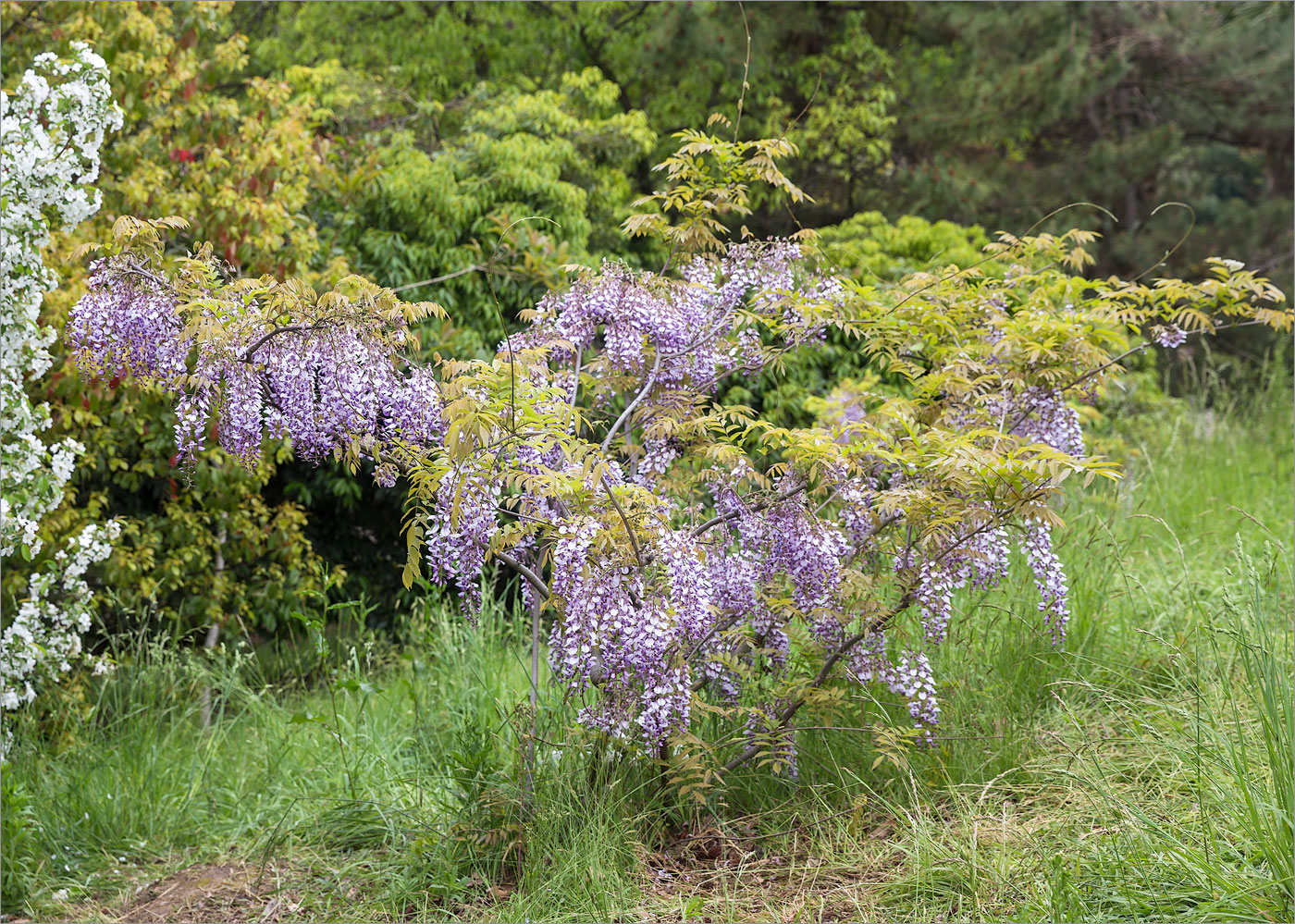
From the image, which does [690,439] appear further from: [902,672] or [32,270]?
[32,270]

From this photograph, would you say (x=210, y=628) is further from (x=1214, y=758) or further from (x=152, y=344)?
(x=1214, y=758)

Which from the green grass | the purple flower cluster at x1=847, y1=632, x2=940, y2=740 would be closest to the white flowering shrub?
the green grass

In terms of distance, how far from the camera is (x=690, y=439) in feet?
10.7

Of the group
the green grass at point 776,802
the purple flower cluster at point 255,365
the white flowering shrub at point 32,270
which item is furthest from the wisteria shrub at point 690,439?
the white flowering shrub at point 32,270

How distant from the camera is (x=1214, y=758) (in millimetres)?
2752

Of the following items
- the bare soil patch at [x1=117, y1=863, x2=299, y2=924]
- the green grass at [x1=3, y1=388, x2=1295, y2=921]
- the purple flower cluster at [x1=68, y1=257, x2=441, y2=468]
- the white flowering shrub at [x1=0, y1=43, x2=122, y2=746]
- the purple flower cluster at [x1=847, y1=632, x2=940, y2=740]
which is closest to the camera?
the green grass at [x1=3, y1=388, x2=1295, y2=921]

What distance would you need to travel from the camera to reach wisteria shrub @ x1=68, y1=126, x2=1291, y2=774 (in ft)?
8.77

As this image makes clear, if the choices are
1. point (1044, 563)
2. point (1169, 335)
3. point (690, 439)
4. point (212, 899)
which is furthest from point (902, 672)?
point (212, 899)

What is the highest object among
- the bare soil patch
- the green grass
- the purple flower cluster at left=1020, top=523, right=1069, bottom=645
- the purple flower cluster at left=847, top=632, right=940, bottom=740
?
the purple flower cluster at left=1020, top=523, right=1069, bottom=645

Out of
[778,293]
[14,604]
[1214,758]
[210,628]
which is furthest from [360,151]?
[1214,758]

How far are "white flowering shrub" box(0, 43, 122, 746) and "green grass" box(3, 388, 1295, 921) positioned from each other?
39cm

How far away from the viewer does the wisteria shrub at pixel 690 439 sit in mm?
2672

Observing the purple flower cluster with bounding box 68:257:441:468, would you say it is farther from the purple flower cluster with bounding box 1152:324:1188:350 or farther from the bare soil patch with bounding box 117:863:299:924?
the purple flower cluster with bounding box 1152:324:1188:350

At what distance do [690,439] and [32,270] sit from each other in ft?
7.65
